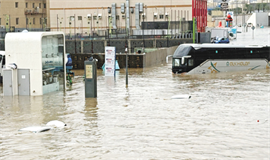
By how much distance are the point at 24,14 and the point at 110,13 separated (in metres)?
19.9

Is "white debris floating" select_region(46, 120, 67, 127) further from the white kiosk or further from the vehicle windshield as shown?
the vehicle windshield

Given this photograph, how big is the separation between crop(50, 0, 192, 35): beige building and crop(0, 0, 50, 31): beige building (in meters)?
4.62

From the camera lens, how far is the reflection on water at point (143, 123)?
1486 centimetres

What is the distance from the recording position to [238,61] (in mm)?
44812

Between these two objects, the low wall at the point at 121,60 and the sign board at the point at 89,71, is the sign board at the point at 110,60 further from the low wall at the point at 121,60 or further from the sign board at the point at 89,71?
the sign board at the point at 89,71

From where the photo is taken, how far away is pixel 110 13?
97688 mm

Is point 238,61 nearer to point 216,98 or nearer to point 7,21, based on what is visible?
point 216,98

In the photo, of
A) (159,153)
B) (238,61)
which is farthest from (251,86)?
(159,153)

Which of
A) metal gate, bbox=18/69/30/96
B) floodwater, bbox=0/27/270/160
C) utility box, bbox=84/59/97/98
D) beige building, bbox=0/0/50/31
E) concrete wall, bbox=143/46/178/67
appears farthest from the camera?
beige building, bbox=0/0/50/31

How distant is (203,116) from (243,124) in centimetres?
225

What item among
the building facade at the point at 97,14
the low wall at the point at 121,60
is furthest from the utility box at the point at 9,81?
the building facade at the point at 97,14

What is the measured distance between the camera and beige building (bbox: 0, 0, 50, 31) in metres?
102

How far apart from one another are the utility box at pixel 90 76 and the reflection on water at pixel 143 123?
648mm

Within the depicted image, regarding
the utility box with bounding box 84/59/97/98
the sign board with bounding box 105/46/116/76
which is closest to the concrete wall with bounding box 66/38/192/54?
the sign board with bounding box 105/46/116/76
